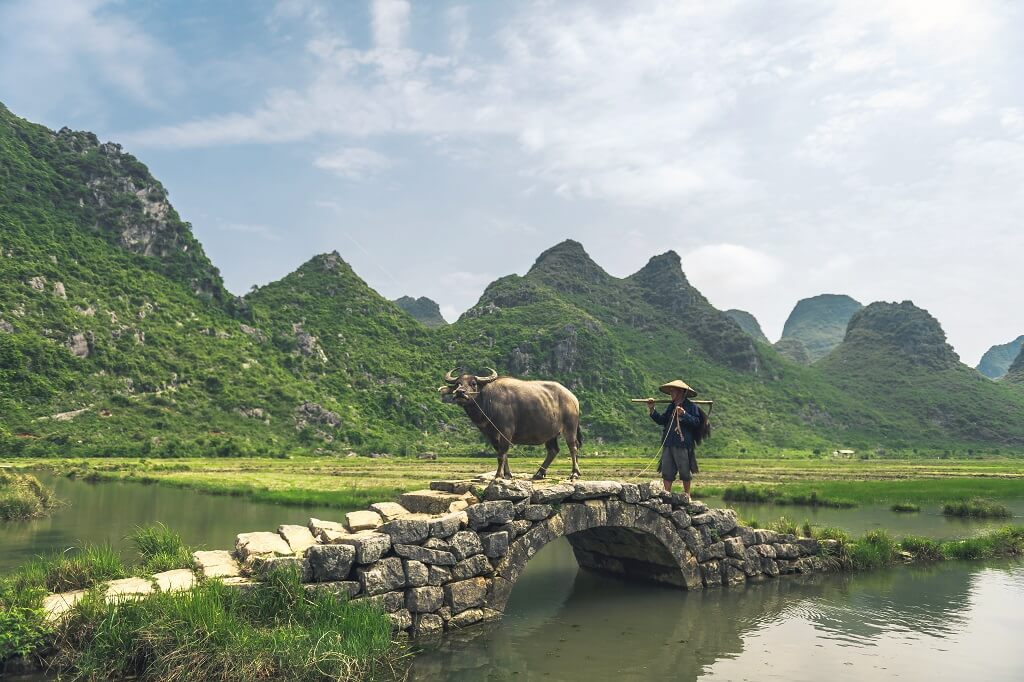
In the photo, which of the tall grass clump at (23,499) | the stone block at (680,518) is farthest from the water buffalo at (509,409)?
the tall grass clump at (23,499)

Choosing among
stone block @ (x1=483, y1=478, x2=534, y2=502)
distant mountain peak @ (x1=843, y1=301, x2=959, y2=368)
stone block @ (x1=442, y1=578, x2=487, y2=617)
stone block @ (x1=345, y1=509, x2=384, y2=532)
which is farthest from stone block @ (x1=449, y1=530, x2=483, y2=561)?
distant mountain peak @ (x1=843, y1=301, x2=959, y2=368)

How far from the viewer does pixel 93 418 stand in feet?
158

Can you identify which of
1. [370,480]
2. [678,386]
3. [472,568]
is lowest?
[370,480]

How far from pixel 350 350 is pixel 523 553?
72499mm

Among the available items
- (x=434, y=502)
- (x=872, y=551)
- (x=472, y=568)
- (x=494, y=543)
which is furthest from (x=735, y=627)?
(x=872, y=551)

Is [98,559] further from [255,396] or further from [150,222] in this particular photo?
[150,222]

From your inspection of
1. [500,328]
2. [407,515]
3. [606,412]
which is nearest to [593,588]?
[407,515]

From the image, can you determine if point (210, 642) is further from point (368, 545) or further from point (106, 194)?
point (106, 194)

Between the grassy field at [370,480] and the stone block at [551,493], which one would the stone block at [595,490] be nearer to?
the stone block at [551,493]

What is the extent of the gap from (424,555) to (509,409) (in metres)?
3.51

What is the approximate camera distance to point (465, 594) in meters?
9.82

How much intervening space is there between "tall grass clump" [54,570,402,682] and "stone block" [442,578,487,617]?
187 cm

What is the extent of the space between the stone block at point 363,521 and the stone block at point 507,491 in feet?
6.10

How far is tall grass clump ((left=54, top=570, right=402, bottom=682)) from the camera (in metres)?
6.79
